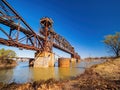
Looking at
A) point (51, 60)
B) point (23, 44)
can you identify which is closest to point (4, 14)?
point (23, 44)

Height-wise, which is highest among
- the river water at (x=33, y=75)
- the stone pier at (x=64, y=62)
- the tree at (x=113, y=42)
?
the tree at (x=113, y=42)

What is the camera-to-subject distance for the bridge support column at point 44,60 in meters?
33.4

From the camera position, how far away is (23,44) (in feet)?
91.6

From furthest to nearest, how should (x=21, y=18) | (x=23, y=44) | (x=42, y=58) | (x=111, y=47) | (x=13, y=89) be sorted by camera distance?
(x=42, y=58) → (x=111, y=47) → (x=23, y=44) → (x=21, y=18) → (x=13, y=89)

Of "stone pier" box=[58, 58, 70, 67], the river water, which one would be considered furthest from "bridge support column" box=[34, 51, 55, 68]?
the river water

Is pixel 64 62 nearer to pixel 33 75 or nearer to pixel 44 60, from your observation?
pixel 44 60

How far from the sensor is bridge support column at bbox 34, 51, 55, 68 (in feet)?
109

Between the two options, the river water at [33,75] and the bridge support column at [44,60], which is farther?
the bridge support column at [44,60]

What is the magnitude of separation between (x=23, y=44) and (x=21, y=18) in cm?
686

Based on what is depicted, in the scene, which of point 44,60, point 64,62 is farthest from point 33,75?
point 44,60

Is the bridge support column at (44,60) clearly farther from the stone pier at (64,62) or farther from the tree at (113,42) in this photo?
the tree at (113,42)

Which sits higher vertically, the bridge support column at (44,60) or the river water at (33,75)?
the bridge support column at (44,60)

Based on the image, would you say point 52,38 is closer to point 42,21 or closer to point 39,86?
point 42,21

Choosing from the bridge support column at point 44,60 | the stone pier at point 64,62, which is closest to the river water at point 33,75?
the stone pier at point 64,62
